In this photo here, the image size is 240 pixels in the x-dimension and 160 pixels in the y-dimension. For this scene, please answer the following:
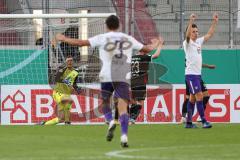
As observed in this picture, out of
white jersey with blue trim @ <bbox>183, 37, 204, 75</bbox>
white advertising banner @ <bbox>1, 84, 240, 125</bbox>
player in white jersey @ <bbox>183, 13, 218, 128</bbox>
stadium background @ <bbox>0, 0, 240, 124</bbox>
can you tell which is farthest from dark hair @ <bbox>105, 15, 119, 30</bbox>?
stadium background @ <bbox>0, 0, 240, 124</bbox>

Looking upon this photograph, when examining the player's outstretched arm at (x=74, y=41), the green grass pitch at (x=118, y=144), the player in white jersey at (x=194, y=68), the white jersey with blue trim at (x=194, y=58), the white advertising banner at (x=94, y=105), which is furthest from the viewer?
the white advertising banner at (x=94, y=105)

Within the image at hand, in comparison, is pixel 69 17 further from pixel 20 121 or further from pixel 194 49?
pixel 194 49

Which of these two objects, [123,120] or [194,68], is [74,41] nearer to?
[123,120]

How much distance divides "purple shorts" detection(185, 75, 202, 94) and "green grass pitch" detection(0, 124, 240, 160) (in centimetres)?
86

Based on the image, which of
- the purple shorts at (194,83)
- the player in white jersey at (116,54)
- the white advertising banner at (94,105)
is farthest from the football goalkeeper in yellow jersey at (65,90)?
the player in white jersey at (116,54)

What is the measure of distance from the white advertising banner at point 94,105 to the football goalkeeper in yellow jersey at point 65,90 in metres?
0.28

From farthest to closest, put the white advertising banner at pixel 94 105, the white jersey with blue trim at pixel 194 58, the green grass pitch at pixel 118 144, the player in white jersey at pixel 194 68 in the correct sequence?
the white advertising banner at pixel 94 105
the white jersey with blue trim at pixel 194 58
the player in white jersey at pixel 194 68
the green grass pitch at pixel 118 144

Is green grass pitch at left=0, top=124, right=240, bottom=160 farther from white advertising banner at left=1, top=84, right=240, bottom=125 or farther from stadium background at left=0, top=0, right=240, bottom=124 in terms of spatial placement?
stadium background at left=0, top=0, right=240, bottom=124

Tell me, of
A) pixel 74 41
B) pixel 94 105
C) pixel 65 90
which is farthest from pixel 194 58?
pixel 74 41

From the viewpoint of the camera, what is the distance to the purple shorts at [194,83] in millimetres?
17812

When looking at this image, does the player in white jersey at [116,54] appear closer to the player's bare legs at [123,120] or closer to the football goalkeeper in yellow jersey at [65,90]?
the player's bare legs at [123,120]

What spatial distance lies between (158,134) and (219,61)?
7399 millimetres

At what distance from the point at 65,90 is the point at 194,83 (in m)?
4.97

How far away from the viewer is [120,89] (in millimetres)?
12703
